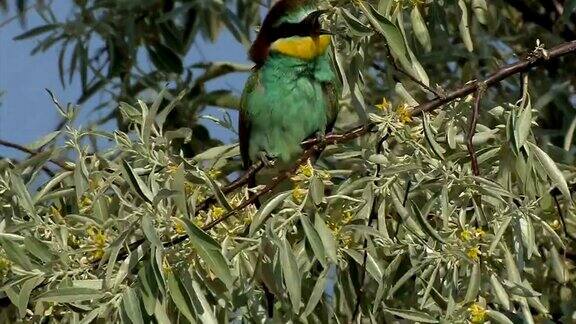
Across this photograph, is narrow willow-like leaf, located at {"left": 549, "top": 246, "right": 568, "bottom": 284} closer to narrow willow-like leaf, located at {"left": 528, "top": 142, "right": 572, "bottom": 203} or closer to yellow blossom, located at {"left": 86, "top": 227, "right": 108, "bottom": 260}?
narrow willow-like leaf, located at {"left": 528, "top": 142, "right": 572, "bottom": 203}

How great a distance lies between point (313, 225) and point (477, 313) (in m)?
0.22

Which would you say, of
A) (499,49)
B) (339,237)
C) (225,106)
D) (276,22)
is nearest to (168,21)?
(225,106)

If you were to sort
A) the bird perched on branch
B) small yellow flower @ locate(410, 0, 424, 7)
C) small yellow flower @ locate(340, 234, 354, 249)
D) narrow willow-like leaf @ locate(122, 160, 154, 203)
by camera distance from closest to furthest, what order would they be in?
narrow willow-like leaf @ locate(122, 160, 154, 203) < small yellow flower @ locate(340, 234, 354, 249) < small yellow flower @ locate(410, 0, 424, 7) < the bird perched on branch

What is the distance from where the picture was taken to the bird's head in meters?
2.44

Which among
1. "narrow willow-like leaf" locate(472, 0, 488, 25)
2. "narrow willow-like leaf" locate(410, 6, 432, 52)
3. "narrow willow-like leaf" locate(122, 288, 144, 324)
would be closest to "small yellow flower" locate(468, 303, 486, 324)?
"narrow willow-like leaf" locate(122, 288, 144, 324)

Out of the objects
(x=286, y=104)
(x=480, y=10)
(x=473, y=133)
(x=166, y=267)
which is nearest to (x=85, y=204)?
(x=166, y=267)

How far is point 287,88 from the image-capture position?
2523 millimetres

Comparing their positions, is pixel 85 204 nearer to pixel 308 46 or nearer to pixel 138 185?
pixel 138 185

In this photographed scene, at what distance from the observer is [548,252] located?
228cm

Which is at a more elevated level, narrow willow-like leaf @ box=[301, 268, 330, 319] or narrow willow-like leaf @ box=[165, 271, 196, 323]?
narrow willow-like leaf @ box=[165, 271, 196, 323]

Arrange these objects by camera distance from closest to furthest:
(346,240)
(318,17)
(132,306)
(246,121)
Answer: (132,306) → (346,240) → (318,17) → (246,121)

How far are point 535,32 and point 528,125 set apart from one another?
4.29ft

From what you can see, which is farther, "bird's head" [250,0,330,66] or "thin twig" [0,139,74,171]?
"bird's head" [250,0,330,66]

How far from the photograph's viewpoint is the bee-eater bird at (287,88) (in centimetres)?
246
